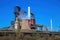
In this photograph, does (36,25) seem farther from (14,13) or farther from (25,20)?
(14,13)

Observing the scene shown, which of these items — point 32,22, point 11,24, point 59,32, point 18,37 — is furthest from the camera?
point 32,22

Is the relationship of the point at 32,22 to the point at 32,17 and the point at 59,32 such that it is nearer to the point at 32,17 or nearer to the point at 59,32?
the point at 32,17

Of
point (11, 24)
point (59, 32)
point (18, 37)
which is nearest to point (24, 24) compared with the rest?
point (11, 24)

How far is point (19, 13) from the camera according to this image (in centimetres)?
5144

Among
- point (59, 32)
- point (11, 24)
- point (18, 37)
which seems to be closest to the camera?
point (18, 37)

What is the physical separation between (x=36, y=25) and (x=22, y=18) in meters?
5.21

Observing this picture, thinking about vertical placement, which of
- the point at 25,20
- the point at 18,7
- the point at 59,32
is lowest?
the point at 59,32

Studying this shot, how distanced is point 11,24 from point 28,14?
21.7ft

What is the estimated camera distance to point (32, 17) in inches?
2122

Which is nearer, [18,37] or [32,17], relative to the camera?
[18,37]

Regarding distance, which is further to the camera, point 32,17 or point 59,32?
point 32,17

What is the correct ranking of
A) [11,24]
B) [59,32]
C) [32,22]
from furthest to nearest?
[32,22], [11,24], [59,32]

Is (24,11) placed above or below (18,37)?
above

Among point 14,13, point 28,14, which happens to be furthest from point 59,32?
point 14,13
